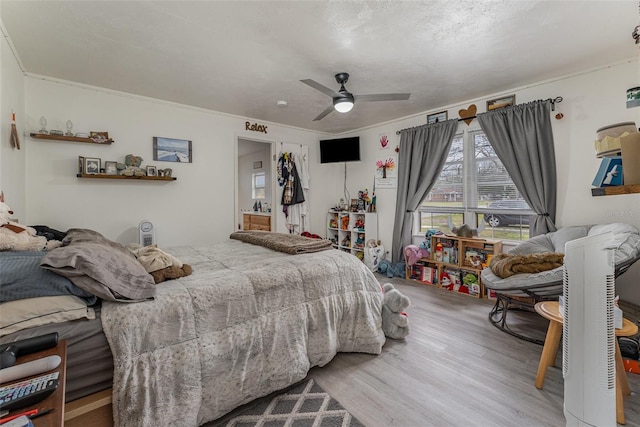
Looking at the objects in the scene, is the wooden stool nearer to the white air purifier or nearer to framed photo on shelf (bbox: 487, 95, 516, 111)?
the white air purifier

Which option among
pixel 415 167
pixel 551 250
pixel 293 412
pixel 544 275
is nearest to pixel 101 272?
pixel 293 412

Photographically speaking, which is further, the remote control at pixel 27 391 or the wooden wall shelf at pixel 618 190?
the wooden wall shelf at pixel 618 190

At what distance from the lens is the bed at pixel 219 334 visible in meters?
1.23

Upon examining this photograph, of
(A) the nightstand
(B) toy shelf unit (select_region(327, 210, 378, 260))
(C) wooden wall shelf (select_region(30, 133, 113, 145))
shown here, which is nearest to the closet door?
(B) toy shelf unit (select_region(327, 210, 378, 260))

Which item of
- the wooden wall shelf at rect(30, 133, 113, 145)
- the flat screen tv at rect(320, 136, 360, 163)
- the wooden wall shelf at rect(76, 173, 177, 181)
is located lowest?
the wooden wall shelf at rect(76, 173, 177, 181)

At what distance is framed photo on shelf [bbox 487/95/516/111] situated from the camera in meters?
3.38

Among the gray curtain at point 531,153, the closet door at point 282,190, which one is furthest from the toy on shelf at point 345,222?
the gray curtain at point 531,153

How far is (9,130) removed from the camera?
2.24 m

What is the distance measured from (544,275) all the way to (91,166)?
4579 millimetres

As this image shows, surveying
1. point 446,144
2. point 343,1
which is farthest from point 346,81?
point 446,144

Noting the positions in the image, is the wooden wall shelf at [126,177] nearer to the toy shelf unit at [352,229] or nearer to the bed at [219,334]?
the bed at [219,334]

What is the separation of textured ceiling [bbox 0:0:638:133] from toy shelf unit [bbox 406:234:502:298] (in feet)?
6.39

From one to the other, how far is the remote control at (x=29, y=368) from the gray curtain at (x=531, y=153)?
4051 millimetres

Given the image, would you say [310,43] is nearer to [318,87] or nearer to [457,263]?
[318,87]
